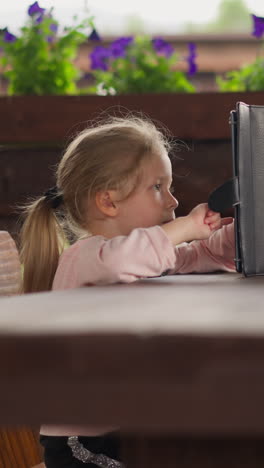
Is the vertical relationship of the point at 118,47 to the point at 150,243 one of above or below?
above

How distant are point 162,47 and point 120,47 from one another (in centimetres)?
16

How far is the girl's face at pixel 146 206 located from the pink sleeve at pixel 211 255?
0.09m

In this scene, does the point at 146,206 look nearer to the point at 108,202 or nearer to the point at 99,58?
the point at 108,202

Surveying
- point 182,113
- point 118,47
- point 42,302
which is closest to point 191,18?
point 118,47

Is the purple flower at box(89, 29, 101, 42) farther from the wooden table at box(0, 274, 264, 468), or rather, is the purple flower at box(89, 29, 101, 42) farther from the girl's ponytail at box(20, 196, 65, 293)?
the wooden table at box(0, 274, 264, 468)

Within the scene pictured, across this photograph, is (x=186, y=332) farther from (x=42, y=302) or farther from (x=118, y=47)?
(x=118, y=47)

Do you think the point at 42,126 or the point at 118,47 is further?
the point at 118,47

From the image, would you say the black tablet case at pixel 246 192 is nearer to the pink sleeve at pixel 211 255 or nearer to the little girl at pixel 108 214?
the little girl at pixel 108 214

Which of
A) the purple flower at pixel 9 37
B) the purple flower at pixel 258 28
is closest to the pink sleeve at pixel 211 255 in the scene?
the purple flower at pixel 258 28

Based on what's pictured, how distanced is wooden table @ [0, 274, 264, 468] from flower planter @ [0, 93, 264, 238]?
6.75ft

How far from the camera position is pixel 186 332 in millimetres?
438

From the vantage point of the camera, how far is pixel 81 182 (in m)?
1.71

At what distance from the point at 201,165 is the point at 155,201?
37.7 inches

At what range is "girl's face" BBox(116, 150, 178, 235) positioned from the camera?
1634mm
